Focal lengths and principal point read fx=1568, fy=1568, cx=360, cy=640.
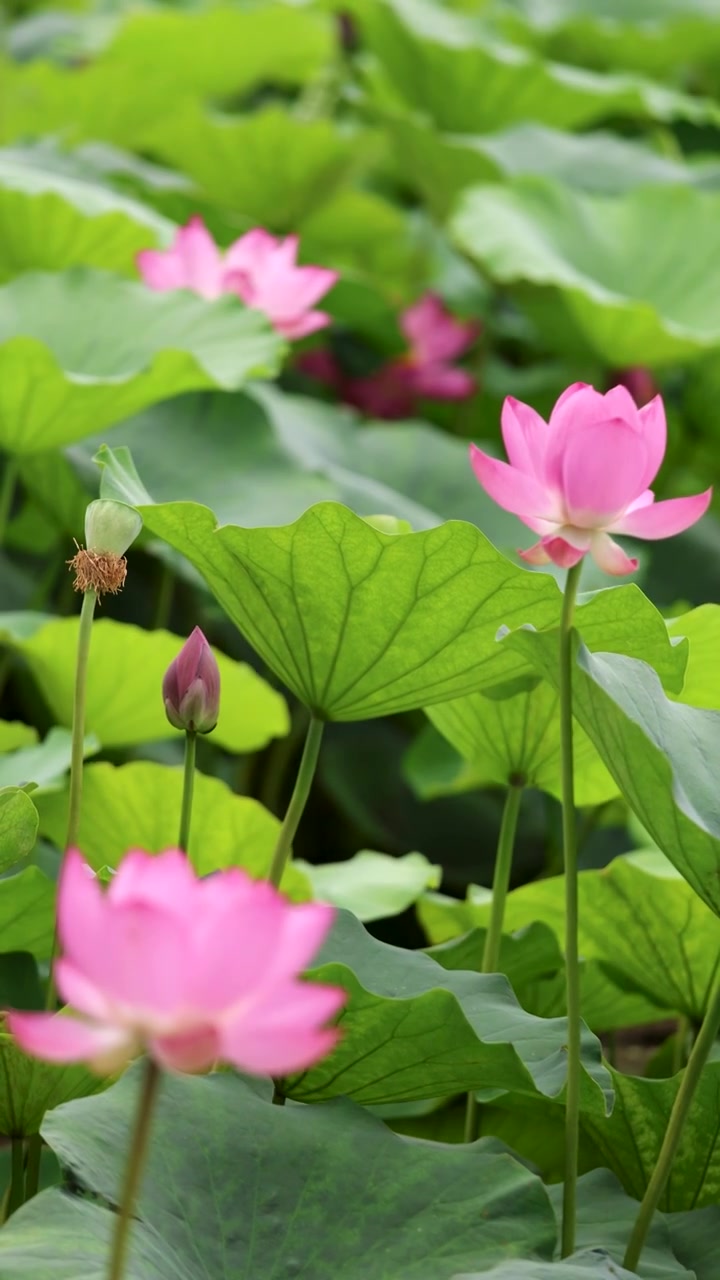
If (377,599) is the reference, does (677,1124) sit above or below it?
below

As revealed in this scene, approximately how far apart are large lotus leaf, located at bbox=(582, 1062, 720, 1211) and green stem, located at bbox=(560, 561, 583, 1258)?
82 millimetres

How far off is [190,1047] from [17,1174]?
1.40 feet

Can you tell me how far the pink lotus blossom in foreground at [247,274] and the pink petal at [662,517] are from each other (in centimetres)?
64

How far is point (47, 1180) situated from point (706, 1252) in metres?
0.35

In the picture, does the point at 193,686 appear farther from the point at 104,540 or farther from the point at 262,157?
the point at 262,157

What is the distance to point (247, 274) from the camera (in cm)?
126

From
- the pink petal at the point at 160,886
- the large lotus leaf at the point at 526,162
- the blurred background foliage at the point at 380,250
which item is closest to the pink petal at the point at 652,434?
the pink petal at the point at 160,886

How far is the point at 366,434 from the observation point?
1731 mm

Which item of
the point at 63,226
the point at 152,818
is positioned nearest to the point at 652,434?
the point at 152,818

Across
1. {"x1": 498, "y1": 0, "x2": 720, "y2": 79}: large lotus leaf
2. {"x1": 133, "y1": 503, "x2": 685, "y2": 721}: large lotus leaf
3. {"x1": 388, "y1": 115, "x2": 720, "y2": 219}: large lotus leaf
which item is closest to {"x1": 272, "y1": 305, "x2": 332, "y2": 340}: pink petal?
{"x1": 133, "y1": 503, "x2": 685, "y2": 721}: large lotus leaf

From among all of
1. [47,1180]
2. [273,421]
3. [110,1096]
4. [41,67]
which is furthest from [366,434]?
[110,1096]

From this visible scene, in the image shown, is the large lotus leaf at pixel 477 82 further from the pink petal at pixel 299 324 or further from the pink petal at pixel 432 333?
the pink petal at pixel 299 324

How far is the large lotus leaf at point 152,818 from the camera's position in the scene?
0.98m

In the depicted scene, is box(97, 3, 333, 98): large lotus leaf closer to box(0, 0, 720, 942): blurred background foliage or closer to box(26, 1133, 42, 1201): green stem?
box(0, 0, 720, 942): blurred background foliage
